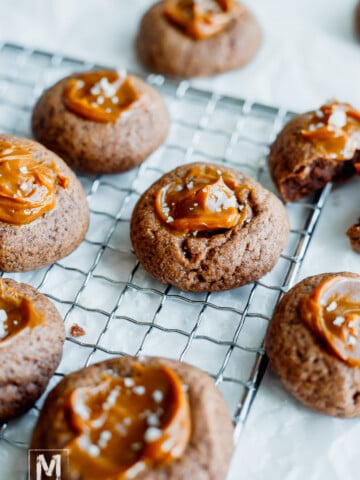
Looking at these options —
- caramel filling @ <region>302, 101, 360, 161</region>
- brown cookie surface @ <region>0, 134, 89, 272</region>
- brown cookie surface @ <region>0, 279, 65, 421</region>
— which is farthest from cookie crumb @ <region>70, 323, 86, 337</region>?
caramel filling @ <region>302, 101, 360, 161</region>

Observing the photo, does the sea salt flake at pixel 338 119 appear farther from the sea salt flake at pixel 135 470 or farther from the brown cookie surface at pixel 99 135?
the sea salt flake at pixel 135 470

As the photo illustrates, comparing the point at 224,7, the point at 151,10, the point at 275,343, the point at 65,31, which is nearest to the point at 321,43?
the point at 224,7

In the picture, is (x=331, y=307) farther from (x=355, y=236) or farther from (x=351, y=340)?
(x=355, y=236)

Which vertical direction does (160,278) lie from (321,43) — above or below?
below

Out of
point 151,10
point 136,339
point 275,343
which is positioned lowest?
point 136,339

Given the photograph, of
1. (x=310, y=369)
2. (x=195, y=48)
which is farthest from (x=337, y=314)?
(x=195, y=48)

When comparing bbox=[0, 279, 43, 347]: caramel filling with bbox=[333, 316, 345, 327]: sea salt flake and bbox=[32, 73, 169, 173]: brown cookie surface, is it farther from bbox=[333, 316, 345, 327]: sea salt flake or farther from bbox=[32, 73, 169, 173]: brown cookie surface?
bbox=[333, 316, 345, 327]: sea salt flake

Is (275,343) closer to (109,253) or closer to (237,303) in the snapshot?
(237,303)
